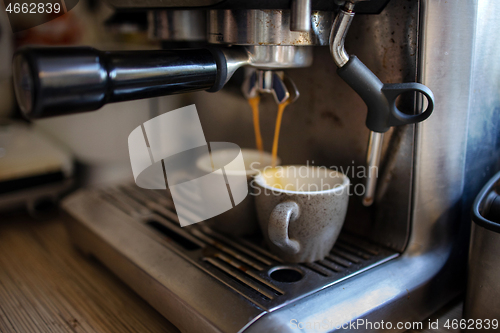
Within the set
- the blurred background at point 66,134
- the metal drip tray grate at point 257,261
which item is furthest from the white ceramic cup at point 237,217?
the blurred background at point 66,134

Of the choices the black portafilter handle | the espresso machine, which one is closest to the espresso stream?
the espresso machine

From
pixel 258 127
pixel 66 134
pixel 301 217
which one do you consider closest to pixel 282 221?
pixel 301 217

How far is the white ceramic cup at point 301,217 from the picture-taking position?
0.32 metres

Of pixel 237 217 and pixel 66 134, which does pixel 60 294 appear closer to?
pixel 237 217

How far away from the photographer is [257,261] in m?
0.37

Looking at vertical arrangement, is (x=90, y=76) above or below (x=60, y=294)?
above

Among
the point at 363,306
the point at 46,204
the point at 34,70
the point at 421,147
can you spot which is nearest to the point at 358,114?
the point at 421,147

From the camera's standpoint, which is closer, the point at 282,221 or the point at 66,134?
the point at 282,221

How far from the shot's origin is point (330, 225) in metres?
0.35

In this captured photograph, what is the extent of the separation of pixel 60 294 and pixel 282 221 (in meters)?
0.23

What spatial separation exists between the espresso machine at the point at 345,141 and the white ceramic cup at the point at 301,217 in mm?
16

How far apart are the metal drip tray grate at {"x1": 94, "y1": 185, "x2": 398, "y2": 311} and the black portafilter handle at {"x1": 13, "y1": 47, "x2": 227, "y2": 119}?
6.3 inches

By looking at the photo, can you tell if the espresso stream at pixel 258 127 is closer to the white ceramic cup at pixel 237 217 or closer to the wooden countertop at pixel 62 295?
the white ceramic cup at pixel 237 217

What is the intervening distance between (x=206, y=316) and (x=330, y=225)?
0.41ft
